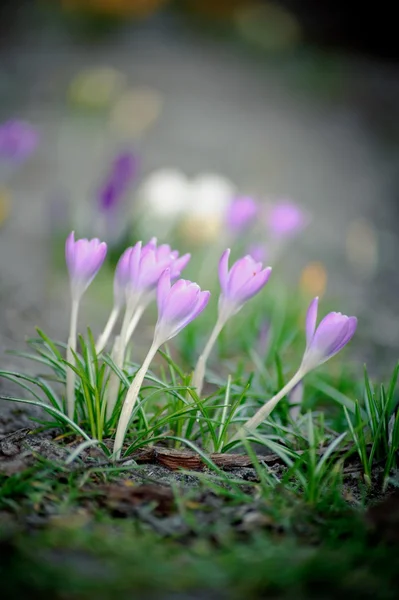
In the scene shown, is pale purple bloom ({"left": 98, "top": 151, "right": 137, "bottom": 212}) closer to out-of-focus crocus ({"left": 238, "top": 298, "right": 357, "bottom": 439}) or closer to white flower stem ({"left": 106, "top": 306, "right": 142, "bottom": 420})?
white flower stem ({"left": 106, "top": 306, "right": 142, "bottom": 420})

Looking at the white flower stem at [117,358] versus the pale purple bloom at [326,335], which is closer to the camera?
the pale purple bloom at [326,335]

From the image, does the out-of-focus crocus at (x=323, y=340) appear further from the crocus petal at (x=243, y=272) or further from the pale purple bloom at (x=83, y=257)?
the pale purple bloom at (x=83, y=257)

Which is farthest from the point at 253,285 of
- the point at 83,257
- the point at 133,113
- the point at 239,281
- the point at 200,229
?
the point at 133,113

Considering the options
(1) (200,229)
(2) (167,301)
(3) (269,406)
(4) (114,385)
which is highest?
(2) (167,301)

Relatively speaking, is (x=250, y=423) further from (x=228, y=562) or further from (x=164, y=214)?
(x=164, y=214)

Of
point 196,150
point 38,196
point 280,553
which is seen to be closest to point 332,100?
point 196,150

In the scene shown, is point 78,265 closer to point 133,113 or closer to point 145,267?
point 145,267

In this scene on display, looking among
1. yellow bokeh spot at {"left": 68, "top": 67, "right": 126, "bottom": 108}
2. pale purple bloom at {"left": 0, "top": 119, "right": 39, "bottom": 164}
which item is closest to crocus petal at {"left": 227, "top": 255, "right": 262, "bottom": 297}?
pale purple bloom at {"left": 0, "top": 119, "right": 39, "bottom": 164}

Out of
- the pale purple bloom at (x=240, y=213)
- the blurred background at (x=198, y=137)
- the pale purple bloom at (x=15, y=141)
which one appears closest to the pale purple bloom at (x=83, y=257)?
the blurred background at (x=198, y=137)
